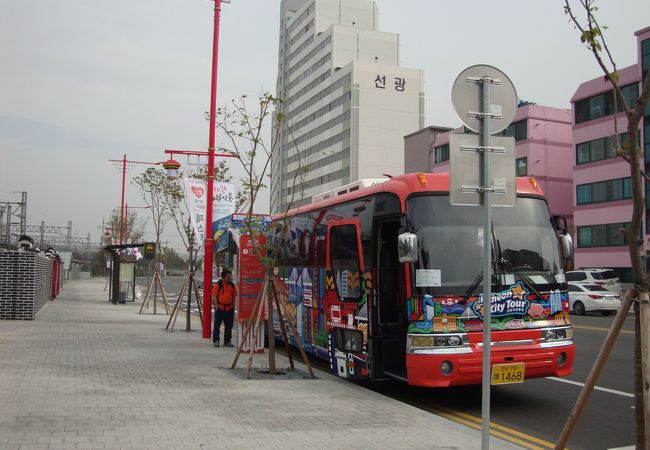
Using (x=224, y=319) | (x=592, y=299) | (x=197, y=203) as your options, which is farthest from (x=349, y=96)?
(x=224, y=319)

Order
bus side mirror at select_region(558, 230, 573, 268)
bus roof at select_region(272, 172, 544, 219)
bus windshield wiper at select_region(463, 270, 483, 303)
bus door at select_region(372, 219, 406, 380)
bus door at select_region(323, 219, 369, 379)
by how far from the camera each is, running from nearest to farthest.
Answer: bus windshield wiper at select_region(463, 270, 483, 303), bus roof at select_region(272, 172, 544, 219), bus side mirror at select_region(558, 230, 573, 268), bus door at select_region(372, 219, 406, 380), bus door at select_region(323, 219, 369, 379)

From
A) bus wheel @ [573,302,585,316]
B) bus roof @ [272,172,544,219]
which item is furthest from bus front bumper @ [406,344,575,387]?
bus wheel @ [573,302,585,316]

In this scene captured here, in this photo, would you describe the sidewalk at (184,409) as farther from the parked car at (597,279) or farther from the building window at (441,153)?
the building window at (441,153)

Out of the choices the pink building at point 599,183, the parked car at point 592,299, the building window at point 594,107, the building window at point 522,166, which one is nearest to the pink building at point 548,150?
the building window at point 522,166

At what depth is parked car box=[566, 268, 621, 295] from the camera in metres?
30.4

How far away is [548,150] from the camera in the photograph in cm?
5184

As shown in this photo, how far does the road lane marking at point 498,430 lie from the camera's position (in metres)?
7.07

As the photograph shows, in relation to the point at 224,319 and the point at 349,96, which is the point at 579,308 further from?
the point at 349,96

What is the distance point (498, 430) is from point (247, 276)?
734cm

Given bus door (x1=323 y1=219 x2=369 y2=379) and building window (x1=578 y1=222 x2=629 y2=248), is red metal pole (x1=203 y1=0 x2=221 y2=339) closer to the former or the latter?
bus door (x1=323 y1=219 x2=369 y2=379)

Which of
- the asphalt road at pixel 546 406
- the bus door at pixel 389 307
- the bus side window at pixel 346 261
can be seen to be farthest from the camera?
the bus side window at pixel 346 261

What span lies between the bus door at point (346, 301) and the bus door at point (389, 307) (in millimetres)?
223

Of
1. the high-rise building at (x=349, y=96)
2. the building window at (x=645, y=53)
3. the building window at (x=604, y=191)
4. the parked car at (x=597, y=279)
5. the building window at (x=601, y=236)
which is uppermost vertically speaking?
the high-rise building at (x=349, y=96)

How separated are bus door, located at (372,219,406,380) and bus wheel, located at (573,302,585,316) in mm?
22269
